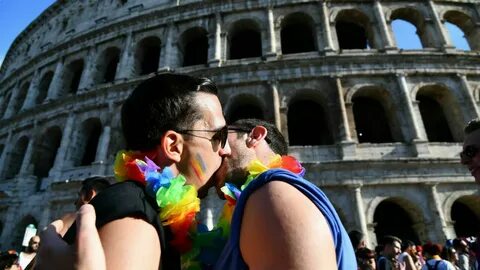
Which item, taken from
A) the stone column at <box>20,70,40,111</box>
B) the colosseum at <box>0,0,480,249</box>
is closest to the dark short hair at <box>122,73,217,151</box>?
the colosseum at <box>0,0,480,249</box>

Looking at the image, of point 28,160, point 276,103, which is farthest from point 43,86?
point 276,103

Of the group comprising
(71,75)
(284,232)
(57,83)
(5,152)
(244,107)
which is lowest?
(284,232)

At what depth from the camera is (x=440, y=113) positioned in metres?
13.9

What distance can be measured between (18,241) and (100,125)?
247 inches

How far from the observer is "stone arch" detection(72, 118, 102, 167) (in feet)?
48.9

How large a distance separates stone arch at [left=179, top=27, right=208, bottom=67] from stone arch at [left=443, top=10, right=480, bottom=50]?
11.9 metres

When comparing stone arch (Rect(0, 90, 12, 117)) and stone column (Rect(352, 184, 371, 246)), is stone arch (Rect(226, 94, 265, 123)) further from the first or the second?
stone arch (Rect(0, 90, 12, 117))

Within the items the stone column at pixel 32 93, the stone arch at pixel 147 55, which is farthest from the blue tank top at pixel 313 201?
the stone column at pixel 32 93

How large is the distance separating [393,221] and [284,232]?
13086 mm

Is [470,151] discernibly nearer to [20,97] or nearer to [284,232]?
[284,232]

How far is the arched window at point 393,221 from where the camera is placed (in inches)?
470

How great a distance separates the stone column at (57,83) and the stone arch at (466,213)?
19118 millimetres

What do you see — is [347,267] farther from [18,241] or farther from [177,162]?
[18,241]

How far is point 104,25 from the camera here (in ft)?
59.1
